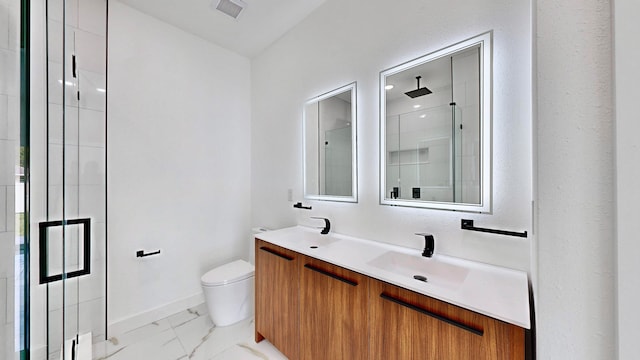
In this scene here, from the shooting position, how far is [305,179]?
7.23ft

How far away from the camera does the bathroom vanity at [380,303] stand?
2.74ft

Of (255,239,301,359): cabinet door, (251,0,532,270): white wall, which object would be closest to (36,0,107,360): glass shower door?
(255,239,301,359): cabinet door

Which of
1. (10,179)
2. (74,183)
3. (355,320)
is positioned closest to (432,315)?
(355,320)

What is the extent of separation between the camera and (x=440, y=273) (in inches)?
50.3

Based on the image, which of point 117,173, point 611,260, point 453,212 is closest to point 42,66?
point 117,173

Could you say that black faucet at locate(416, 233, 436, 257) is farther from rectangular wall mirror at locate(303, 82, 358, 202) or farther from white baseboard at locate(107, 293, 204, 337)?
white baseboard at locate(107, 293, 204, 337)

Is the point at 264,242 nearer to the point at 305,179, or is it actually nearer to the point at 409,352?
the point at 305,179

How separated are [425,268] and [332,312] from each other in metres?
0.57

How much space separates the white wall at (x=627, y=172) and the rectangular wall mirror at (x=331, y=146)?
1388 millimetres

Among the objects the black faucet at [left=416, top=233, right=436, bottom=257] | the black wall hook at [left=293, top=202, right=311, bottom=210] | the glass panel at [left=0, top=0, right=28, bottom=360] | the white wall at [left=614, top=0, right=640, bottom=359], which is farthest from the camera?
the black wall hook at [left=293, top=202, right=311, bottom=210]

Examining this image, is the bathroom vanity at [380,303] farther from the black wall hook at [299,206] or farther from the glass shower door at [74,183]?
the glass shower door at [74,183]

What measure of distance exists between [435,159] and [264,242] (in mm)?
1316

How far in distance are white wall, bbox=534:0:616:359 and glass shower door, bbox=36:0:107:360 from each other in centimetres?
183

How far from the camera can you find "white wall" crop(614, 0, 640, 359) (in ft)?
1.39
